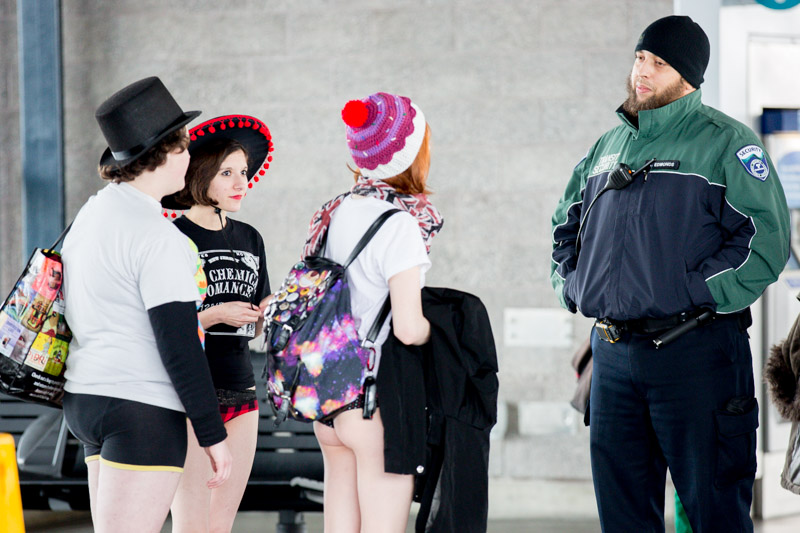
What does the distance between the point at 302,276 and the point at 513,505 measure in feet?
7.47

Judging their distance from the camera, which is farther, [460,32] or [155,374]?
[460,32]

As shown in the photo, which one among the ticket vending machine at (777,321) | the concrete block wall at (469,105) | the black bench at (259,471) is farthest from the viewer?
the concrete block wall at (469,105)

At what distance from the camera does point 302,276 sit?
1.84m

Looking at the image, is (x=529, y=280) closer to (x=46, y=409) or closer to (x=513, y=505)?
(x=513, y=505)

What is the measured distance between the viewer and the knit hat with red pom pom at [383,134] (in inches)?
71.4

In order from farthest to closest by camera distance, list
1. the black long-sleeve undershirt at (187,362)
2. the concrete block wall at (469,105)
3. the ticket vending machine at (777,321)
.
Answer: the concrete block wall at (469,105) < the ticket vending machine at (777,321) < the black long-sleeve undershirt at (187,362)

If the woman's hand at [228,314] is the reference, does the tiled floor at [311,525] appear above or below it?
below

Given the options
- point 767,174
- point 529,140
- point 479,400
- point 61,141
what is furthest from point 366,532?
point 61,141

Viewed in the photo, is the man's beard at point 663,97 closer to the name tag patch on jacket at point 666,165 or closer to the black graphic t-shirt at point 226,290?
the name tag patch on jacket at point 666,165

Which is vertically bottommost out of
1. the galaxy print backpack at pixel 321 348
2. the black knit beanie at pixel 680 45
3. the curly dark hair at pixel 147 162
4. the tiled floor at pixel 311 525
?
the tiled floor at pixel 311 525

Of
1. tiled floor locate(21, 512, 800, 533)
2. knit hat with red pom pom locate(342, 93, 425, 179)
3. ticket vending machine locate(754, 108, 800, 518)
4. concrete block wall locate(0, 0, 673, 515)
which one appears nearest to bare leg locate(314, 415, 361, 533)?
knit hat with red pom pom locate(342, 93, 425, 179)

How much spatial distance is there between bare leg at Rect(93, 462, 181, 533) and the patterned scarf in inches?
23.6

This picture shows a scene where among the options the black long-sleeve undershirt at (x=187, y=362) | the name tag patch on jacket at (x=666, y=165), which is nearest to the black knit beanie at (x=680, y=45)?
the name tag patch on jacket at (x=666, y=165)

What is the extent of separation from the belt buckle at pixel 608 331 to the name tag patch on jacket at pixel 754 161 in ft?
1.55
